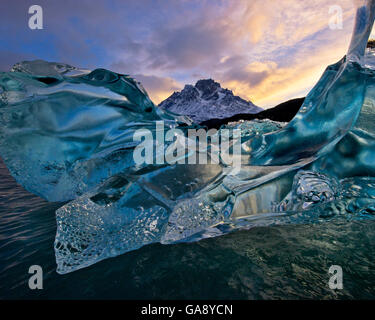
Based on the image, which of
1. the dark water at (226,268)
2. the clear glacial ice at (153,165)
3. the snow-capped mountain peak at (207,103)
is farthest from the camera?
the snow-capped mountain peak at (207,103)

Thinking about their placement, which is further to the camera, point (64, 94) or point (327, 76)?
point (327, 76)

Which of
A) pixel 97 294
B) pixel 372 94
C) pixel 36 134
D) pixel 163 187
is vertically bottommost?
pixel 97 294

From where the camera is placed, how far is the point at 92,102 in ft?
6.76

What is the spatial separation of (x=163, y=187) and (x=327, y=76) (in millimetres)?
2300

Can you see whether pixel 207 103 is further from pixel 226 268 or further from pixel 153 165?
pixel 226 268

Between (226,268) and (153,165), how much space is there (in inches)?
41.4

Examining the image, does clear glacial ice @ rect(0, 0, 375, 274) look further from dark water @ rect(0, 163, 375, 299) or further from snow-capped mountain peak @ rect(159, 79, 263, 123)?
snow-capped mountain peak @ rect(159, 79, 263, 123)

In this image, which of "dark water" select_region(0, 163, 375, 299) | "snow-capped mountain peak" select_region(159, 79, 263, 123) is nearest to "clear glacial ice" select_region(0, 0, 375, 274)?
"dark water" select_region(0, 163, 375, 299)

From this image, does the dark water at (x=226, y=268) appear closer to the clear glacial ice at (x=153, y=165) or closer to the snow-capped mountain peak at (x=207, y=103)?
the clear glacial ice at (x=153, y=165)

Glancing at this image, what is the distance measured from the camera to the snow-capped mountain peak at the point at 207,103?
577 feet

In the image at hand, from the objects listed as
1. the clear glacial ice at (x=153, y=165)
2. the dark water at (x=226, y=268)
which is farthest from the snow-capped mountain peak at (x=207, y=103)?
the dark water at (x=226, y=268)

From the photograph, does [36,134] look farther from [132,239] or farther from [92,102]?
[132,239]

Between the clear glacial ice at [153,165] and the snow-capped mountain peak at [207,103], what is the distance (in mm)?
170172

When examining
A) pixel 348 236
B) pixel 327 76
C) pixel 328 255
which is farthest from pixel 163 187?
pixel 327 76
